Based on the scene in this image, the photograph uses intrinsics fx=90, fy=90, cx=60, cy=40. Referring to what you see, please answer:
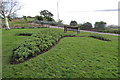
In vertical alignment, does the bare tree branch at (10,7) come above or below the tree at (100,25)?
above

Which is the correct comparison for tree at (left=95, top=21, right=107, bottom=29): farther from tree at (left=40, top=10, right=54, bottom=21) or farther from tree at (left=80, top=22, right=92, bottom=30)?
tree at (left=40, top=10, right=54, bottom=21)

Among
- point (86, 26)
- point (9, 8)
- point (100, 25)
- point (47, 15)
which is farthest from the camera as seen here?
point (47, 15)

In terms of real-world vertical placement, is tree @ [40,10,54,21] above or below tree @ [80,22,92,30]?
above

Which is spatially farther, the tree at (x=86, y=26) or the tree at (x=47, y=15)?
the tree at (x=47, y=15)

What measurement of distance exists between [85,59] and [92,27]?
9110mm

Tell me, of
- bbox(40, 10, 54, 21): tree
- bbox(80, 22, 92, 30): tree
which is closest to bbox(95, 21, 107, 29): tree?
bbox(80, 22, 92, 30): tree

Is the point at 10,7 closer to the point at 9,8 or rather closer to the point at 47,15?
the point at 9,8

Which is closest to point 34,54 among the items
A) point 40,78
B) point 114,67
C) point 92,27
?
point 40,78

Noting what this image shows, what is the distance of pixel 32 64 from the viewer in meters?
2.71

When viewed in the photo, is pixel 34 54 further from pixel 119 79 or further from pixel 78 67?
pixel 119 79

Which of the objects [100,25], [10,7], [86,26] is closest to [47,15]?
[10,7]

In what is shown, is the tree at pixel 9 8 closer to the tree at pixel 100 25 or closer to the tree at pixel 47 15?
the tree at pixel 47 15

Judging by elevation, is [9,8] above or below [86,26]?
above

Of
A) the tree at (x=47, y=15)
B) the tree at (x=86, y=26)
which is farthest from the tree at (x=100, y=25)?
the tree at (x=47, y=15)
